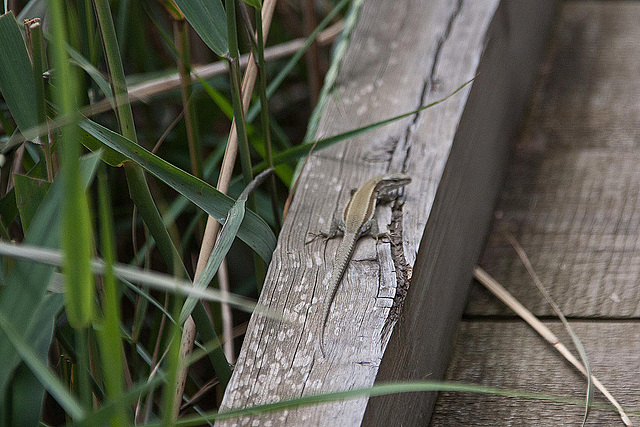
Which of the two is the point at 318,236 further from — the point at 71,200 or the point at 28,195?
the point at 71,200

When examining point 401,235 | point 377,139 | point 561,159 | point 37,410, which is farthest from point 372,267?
point 561,159

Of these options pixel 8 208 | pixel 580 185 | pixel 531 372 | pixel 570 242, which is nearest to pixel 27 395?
pixel 8 208

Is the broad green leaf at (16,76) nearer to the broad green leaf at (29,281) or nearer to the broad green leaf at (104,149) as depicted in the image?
the broad green leaf at (104,149)

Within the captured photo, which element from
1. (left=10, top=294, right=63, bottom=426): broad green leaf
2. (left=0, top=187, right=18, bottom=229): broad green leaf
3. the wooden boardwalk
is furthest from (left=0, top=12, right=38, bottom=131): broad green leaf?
the wooden boardwalk

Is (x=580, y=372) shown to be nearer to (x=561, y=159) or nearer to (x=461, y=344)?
(x=461, y=344)

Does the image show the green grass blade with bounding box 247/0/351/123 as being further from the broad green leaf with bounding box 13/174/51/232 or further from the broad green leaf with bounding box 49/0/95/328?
the broad green leaf with bounding box 49/0/95/328
